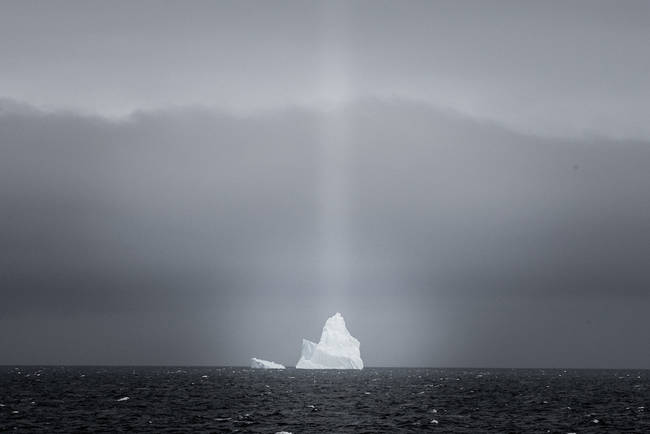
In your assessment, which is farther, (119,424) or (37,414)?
(37,414)

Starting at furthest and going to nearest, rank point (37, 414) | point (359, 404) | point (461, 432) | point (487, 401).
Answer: point (487, 401)
point (359, 404)
point (37, 414)
point (461, 432)

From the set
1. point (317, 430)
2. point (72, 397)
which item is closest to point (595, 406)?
point (317, 430)

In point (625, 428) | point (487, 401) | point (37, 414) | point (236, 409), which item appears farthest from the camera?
point (487, 401)

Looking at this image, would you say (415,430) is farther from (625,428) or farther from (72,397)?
(72,397)

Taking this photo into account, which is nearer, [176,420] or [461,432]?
[461,432]

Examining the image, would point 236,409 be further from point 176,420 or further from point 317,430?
point 317,430

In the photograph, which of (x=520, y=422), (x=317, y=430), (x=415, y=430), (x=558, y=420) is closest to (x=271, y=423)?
(x=317, y=430)

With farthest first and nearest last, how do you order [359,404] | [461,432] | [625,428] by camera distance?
[359,404] → [625,428] → [461,432]

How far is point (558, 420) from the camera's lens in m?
76.0

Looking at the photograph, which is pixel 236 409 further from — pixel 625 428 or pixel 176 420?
pixel 625 428

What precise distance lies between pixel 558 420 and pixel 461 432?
55.9ft

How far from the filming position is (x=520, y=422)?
240ft

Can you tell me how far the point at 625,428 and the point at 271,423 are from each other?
32947 millimetres

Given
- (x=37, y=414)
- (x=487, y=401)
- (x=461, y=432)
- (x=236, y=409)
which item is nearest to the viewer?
(x=461, y=432)
